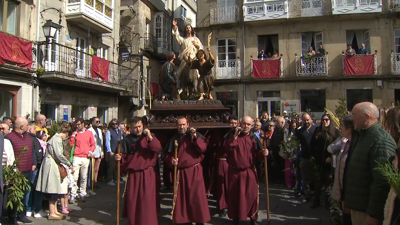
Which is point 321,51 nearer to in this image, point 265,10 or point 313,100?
point 313,100

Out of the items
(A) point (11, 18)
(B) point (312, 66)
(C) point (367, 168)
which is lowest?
(C) point (367, 168)

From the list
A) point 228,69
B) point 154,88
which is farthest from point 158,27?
point 228,69

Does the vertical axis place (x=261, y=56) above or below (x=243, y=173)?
above

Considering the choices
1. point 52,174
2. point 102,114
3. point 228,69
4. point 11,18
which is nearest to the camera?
point 52,174

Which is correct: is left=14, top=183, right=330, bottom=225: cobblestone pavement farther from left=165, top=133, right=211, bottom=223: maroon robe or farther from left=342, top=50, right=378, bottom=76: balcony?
left=342, top=50, right=378, bottom=76: balcony

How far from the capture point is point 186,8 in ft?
96.5

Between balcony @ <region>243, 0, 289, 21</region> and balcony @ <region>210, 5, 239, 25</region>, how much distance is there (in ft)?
2.33

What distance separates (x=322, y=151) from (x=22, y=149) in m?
6.01

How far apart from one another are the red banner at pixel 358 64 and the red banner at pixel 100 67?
43.5 feet

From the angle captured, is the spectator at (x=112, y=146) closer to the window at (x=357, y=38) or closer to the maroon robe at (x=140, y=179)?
the maroon robe at (x=140, y=179)

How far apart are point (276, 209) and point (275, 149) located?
2.82m

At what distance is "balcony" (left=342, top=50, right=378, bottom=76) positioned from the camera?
18125 mm

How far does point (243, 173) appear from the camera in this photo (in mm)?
5980

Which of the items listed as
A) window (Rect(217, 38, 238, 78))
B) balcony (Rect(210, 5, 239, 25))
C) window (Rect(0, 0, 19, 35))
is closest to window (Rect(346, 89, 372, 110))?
window (Rect(217, 38, 238, 78))
